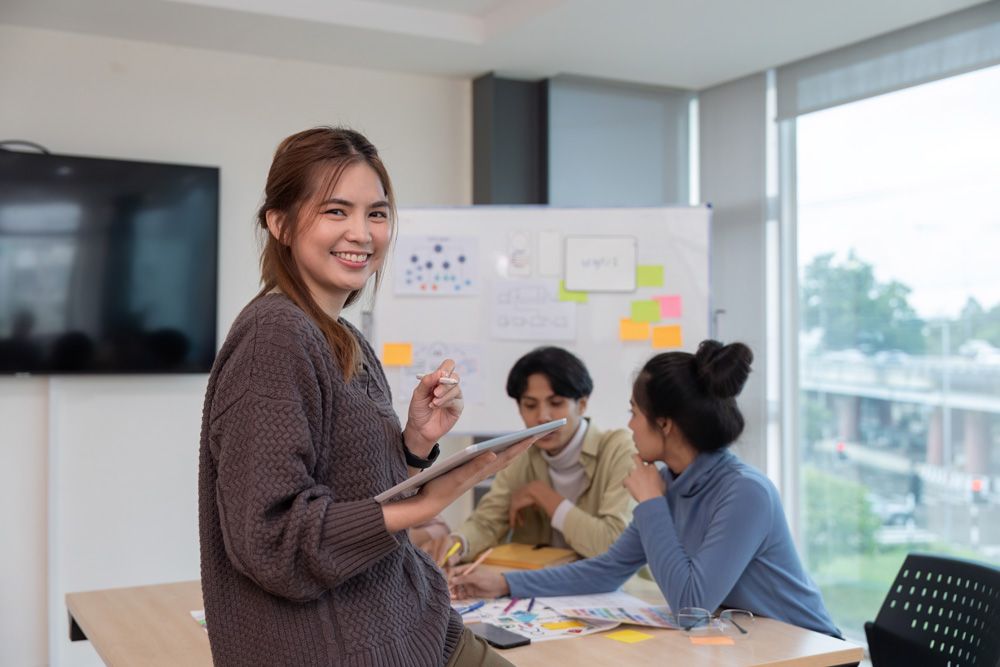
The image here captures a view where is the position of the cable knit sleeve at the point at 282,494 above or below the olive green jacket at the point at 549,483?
above

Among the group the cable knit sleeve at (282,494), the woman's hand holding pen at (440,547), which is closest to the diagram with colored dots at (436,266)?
the woman's hand holding pen at (440,547)

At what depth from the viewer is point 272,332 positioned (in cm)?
125

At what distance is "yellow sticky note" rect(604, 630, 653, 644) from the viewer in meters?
2.04

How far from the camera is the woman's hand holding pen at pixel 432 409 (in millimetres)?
1492

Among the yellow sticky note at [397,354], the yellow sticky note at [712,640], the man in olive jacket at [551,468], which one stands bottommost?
the yellow sticky note at [712,640]

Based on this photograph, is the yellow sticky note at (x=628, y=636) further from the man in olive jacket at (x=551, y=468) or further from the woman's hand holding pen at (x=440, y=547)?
the man in olive jacket at (x=551, y=468)

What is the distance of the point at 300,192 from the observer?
1.38 m

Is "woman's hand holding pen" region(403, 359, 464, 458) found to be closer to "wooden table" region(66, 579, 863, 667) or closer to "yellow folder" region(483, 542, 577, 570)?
"wooden table" region(66, 579, 863, 667)

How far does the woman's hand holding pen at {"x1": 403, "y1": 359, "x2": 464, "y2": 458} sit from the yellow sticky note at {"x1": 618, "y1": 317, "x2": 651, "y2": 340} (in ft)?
8.78

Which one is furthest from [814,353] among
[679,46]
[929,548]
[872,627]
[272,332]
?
[272,332]

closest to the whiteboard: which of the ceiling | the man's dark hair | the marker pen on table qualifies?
the ceiling

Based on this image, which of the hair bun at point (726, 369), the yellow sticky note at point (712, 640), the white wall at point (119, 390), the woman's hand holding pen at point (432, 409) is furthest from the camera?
the white wall at point (119, 390)

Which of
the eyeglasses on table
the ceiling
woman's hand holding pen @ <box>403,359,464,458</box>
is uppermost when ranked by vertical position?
the ceiling

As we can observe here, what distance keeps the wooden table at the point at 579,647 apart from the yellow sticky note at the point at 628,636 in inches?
0.7
